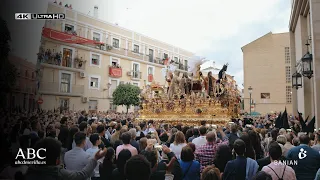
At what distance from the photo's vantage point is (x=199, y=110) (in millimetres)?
15172

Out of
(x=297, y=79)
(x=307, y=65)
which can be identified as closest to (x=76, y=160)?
(x=307, y=65)

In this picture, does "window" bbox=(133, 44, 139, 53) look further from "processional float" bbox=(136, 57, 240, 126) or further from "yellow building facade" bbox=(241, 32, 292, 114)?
"yellow building facade" bbox=(241, 32, 292, 114)

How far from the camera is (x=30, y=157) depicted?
395 centimetres

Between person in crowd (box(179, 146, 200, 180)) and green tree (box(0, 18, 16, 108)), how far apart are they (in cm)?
427

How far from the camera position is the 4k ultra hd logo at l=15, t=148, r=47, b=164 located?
321 centimetres

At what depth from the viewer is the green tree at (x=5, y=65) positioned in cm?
584

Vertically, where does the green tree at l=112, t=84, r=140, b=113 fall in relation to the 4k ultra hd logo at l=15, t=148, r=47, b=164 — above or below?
above

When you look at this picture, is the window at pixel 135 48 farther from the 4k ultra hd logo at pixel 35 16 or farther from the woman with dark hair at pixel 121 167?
the woman with dark hair at pixel 121 167

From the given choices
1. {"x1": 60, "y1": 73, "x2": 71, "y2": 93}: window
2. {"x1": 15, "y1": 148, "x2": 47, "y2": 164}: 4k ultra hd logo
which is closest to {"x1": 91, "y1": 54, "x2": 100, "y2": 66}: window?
{"x1": 60, "y1": 73, "x2": 71, "y2": 93}: window

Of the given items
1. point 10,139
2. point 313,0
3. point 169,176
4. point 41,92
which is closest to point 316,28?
point 313,0

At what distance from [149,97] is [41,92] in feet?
34.4

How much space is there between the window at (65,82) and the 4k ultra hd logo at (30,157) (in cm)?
393

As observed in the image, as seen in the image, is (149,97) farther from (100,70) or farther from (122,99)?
(122,99)

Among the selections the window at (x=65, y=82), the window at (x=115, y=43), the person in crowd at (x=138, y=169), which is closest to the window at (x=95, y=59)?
the window at (x=65, y=82)
